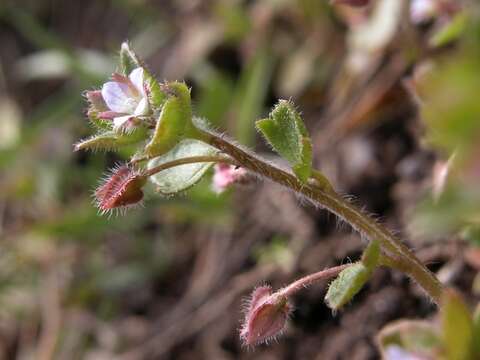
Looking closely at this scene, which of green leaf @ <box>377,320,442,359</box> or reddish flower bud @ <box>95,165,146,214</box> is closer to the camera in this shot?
reddish flower bud @ <box>95,165,146,214</box>

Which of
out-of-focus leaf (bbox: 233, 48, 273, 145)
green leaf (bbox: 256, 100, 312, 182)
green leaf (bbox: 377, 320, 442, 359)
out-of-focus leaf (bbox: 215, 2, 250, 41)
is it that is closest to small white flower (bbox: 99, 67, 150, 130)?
green leaf (bbox: 256, 100, 312, 182)

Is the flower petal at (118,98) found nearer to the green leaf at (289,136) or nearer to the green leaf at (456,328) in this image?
the green leaf at (289,136)

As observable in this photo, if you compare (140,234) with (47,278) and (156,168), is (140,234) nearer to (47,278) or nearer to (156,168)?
(47,278)

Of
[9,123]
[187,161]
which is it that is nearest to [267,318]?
[187,161]

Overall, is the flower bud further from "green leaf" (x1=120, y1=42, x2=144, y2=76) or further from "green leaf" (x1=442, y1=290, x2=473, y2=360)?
"green leaf" (x1=442, y1=290, x2=473, y2=360)

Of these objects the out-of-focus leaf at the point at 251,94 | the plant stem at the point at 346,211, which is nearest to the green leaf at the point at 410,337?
the plant stem at the point at 346,211

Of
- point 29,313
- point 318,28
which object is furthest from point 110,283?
point 318,28
